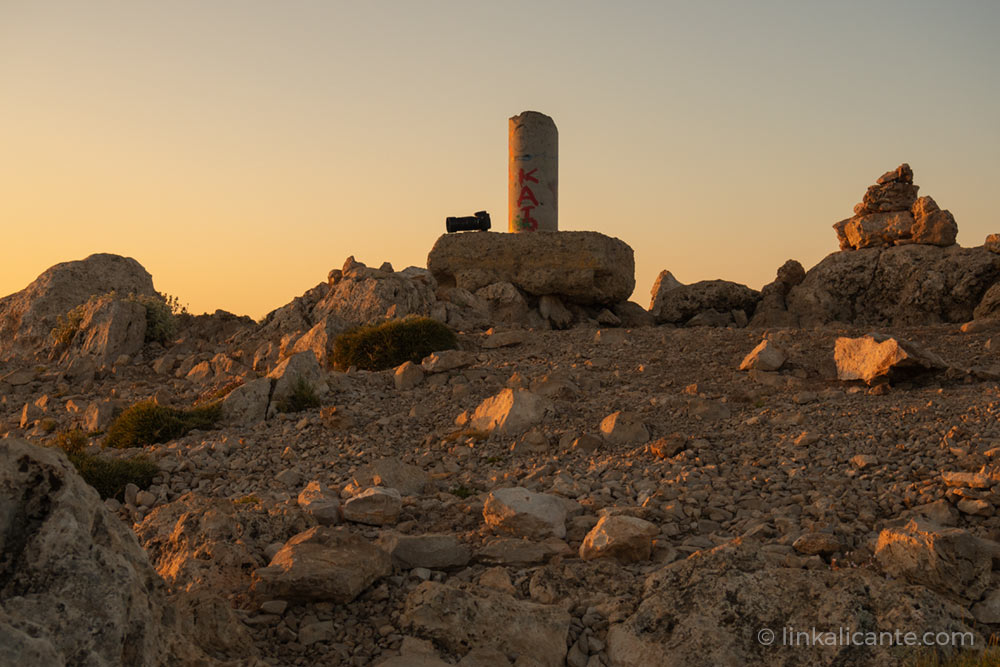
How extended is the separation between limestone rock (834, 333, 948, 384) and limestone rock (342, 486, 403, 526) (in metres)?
7.04

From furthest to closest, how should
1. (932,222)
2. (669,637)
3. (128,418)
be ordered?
(932,222) → (128,418) → (669,637)

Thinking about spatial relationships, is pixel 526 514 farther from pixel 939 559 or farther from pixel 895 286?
pixel 895 286

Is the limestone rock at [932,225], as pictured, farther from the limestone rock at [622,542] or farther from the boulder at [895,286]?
the limestone rock at [622,542]

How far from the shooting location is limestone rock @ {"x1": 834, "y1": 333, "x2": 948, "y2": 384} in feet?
35.9

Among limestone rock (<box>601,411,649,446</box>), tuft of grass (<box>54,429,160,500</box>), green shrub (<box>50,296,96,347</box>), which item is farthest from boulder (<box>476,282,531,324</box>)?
tuft of grass (<box>54,429,160,500</box>)

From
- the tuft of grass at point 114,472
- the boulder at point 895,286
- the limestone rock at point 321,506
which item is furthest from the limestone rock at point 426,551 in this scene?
the boulder at point 895,286

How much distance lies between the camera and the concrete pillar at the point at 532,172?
2228cm

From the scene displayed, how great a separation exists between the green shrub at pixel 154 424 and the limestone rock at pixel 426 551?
21.3 feet

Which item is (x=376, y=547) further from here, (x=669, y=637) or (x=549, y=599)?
(x=669, y=637)

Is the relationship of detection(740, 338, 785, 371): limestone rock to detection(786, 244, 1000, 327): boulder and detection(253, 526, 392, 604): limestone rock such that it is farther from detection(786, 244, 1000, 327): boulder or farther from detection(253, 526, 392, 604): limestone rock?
detection(253, 526, 392, 604): limestone rock

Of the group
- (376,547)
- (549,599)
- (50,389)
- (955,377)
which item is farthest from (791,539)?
(50,389)

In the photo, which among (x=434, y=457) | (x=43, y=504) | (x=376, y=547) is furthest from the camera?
(x=434, y=457)

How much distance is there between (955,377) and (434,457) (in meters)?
7.24

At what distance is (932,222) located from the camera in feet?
66.3
